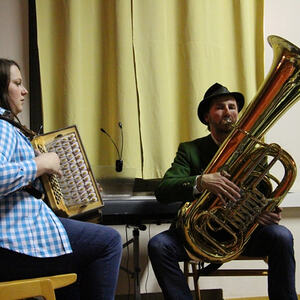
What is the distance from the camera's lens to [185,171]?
6.97ft

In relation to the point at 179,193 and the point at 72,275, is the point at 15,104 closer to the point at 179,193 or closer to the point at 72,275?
the point at 72,275

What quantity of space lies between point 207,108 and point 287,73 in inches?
24.4

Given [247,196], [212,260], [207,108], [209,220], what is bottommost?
[212,260]

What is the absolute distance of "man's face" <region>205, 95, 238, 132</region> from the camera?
210 centimetres

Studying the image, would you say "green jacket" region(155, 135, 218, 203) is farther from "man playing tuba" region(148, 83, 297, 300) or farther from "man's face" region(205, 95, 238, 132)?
"man's face" region(205, 95, 238, 132)

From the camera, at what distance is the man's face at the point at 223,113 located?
2.10 metres

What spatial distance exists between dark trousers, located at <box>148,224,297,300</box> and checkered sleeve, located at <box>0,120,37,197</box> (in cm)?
77

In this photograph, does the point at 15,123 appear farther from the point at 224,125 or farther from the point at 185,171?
the point at 224,125

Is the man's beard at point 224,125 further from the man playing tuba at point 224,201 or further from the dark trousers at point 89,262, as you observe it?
the dark trousers at point 89,262

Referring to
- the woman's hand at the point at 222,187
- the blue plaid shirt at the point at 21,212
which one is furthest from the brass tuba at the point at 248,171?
the blue plaid shirt at the point at 21,212

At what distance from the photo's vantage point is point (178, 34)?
266 centimetres

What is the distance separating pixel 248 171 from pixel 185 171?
441mm

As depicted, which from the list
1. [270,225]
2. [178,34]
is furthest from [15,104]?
[178,34]

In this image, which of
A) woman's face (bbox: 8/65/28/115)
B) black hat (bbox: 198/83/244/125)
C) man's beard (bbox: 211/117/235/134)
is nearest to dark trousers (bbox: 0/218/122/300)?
woman's face (bbox: 8/65/28/115)
